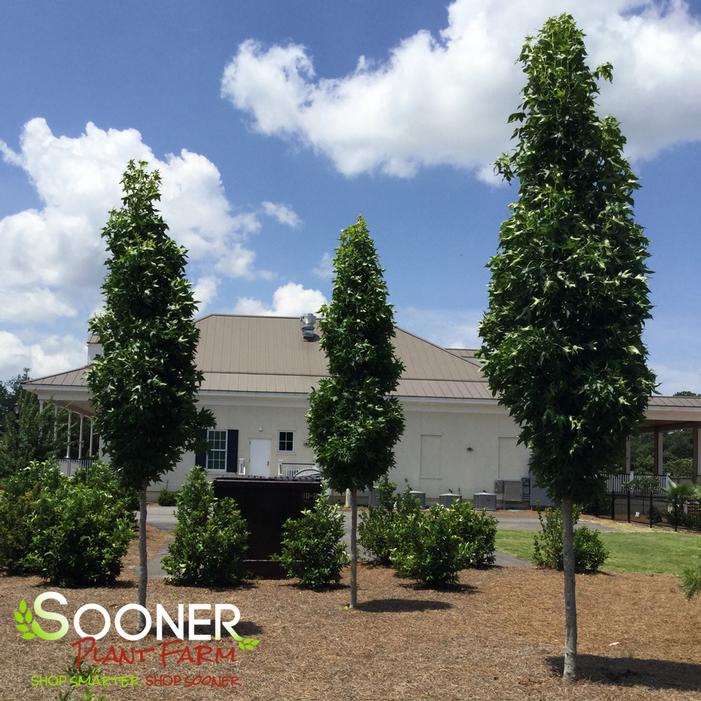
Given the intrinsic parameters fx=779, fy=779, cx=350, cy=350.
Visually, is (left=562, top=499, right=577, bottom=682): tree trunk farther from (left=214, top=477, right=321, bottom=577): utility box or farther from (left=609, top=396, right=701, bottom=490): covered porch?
(left=609, top=396, right=701, bottom=490): covered porch

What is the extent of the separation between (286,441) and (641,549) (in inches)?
586

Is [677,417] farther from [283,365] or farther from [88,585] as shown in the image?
[88,585]

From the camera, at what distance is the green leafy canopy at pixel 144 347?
27.4 feet

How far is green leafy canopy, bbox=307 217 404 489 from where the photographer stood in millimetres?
10336

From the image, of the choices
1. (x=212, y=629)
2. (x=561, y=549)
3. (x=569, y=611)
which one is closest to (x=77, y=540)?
(x=212, y=629)

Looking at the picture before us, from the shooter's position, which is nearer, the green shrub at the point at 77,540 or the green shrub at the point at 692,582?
the green shrub at the point at 692,582

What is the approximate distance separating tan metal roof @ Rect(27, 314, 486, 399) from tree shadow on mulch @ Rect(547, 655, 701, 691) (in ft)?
70.4

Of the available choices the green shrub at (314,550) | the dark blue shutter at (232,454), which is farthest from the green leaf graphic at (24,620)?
the dark blue shutter at (232,454)

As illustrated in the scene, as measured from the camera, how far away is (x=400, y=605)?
10484mm

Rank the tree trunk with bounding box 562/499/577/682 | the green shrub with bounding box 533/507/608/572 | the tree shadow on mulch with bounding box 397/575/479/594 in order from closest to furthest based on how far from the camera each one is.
A: the tree trunk with bounding box 562/499/577/682 < the tree shadow on mulch with bounding box 397/575/479/594 < the green shrub with bounding box 533/507/608/572

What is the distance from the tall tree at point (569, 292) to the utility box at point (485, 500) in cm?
2115

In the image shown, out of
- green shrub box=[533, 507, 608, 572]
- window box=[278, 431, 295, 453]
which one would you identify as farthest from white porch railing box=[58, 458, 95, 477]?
green shrub box=[533, 507, 608, 572]

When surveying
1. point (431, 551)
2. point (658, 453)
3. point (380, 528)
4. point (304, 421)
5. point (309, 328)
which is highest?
point (309, 328)

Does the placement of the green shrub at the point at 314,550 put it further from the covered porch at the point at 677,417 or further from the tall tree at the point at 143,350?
the covered porch at the point at 677,417
